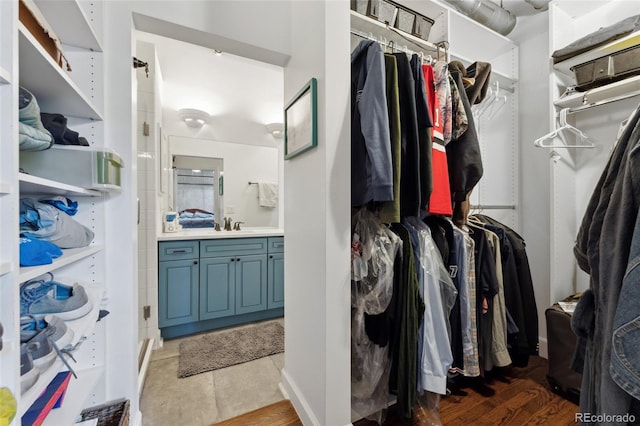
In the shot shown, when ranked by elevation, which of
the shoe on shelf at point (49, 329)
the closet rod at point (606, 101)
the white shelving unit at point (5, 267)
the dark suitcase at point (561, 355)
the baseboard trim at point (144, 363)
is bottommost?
the baseboard trim at point (144, 363)

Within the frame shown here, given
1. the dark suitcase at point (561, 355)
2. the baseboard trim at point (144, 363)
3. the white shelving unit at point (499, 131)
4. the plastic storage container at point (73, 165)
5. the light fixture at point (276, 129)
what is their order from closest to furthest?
the plastic storage container at point (73, 165) → the dark suitcase at point (561, 355) → the baseboard trim at point (144, 363) → the white shelving unit at point (499, 131) → the light fixture at point (276, 129)

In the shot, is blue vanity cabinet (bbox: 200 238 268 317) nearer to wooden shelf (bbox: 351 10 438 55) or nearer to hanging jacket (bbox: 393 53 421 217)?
hanging jacket (bbox: 393 53 421 217)

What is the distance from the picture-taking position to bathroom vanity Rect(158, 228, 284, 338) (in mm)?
2234

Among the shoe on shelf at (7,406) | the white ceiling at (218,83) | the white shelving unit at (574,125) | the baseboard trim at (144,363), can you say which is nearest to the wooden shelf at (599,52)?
the white shelving unit at (574,125)

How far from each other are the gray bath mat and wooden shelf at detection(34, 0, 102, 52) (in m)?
1.94

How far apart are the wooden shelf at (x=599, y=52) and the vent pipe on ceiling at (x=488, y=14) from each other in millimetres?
490

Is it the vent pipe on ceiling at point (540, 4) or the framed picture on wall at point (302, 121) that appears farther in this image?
the vent pipe on ceiling at point (540, 4)

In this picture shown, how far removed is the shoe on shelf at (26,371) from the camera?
2.07 feet

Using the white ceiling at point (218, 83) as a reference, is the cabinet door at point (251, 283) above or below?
below

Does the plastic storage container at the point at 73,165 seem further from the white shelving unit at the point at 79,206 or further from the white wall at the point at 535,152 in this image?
the white wall at the point at 535,152

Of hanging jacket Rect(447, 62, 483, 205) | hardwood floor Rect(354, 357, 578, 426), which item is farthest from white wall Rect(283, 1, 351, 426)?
hanging jacket Rect(447, 62, 483, 205)

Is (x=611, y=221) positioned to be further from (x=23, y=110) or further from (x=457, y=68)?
(x=23, y=110)

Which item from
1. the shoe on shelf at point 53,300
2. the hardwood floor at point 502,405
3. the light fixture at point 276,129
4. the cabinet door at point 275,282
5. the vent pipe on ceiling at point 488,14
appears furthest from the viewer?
the light fixture at point 276,129

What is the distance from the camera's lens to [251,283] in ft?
8.49
